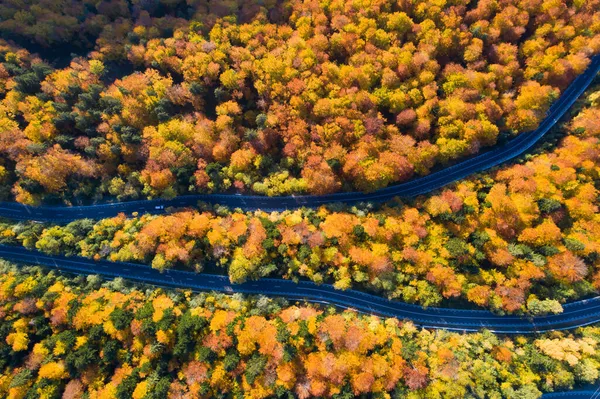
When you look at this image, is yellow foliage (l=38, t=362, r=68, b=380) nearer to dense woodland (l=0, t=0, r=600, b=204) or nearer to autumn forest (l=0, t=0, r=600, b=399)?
autumn forest (l=0, t=0, r=600, b=399)

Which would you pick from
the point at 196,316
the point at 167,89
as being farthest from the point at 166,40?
the point at 196,316

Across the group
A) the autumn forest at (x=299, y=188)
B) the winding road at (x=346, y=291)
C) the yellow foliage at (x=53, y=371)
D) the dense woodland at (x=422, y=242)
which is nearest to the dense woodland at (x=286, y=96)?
the autumn forest at (x=299, y=188)

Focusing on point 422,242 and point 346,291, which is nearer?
point 422,242

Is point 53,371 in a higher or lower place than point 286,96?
lower

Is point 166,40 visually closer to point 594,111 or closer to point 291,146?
point 291,146

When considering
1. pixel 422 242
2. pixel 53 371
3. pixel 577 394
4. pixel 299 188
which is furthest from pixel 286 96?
pixel 577 394

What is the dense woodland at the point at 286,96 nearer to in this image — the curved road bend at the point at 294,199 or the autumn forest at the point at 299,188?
the autumn forest at the point at 299,188

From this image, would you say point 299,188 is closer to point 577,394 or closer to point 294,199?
point 294,199
